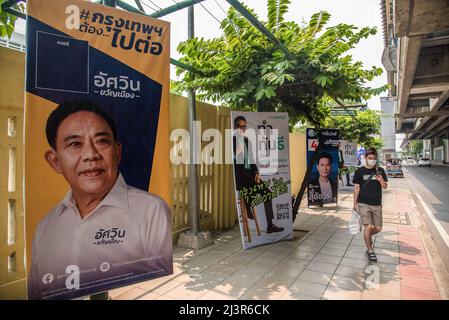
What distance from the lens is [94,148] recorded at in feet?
10.0

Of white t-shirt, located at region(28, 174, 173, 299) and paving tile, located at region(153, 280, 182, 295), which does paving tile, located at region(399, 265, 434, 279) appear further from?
white t-shirt, located at region(28, 174, 173, 299)

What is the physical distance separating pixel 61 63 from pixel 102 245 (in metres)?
1.90

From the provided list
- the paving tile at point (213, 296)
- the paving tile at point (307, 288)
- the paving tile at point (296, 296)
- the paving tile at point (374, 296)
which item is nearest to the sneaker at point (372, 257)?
the paving tile at point (374, 296)

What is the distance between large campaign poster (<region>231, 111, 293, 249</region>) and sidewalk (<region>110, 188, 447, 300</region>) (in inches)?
13.2

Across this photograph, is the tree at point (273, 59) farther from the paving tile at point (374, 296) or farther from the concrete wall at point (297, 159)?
the concrete wall at point (297, 159)

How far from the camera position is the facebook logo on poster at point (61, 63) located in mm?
2717

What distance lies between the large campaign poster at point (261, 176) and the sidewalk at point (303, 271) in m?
0.34

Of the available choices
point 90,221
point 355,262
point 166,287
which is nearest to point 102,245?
point 90,221

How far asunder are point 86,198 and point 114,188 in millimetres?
299

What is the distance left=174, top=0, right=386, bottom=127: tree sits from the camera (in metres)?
5.12

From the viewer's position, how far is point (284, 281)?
14.0ft

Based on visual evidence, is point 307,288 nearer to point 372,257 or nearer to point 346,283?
point 346,283
